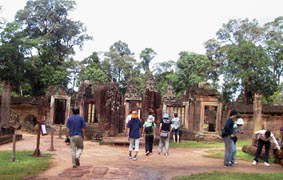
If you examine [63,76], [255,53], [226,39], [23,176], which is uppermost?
[226,39]

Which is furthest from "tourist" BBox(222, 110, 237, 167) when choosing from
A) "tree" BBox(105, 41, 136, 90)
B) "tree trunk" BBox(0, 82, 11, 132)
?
"tree" BBox(105, 41, 136, 90)

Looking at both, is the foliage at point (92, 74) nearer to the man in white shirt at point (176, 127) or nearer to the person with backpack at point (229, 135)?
the man in white shirt at point (176, 127)

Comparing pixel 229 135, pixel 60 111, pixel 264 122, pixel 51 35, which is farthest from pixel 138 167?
pixel 51 35

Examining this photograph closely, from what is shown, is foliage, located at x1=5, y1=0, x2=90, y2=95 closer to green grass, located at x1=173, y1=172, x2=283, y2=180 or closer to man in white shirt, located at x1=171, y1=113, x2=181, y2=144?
man in white shirt, located at x1=171, y1=113, x2=181, y2=144

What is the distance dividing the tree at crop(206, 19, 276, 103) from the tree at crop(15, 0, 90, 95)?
50.1 feet

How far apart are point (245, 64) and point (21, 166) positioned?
2753 cm

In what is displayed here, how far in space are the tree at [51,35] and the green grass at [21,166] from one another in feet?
72.0

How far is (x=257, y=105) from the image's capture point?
2128 cm

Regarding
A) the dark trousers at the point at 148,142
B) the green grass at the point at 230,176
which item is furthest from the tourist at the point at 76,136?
the dark trousers at the point at 148,142

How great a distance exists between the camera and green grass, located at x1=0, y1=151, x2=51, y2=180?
1054cm

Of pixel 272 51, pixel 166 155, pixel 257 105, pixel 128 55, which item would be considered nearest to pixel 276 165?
pixel 166 155

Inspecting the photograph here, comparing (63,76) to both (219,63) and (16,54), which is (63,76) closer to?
(16,54)

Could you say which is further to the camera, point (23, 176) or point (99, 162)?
point (99, 162)

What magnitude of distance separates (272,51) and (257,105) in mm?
16859
